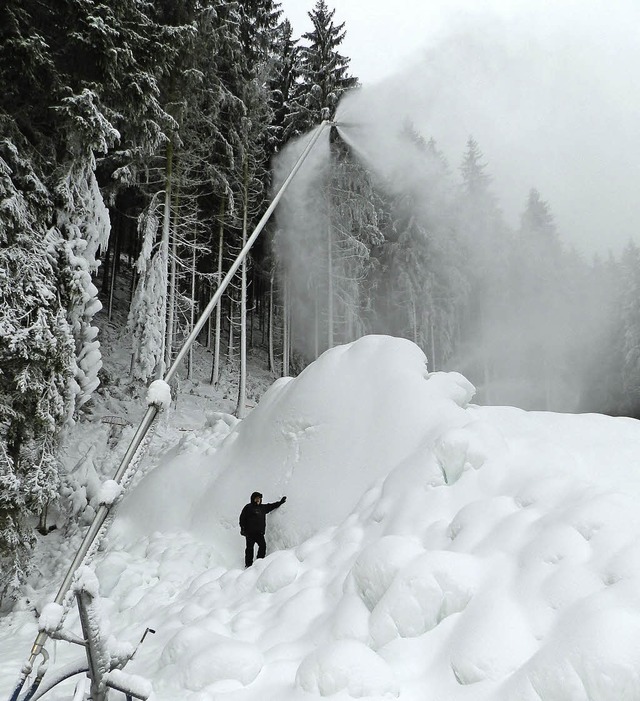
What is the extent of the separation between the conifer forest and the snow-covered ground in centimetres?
237

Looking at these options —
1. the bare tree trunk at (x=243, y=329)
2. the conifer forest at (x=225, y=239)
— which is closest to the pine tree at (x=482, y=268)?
the conifer forest at (x=225, y=239)

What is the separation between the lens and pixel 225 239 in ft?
70.8

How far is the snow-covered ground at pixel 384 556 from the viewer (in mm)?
2465

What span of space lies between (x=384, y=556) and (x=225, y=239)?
65.9 ft

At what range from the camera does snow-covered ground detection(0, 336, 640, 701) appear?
8.09 ft

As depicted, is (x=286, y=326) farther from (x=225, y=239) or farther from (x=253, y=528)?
(x=253, y=528)

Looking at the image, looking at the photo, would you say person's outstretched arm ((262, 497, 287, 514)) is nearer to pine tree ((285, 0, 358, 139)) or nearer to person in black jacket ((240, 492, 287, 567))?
person in black jacket ((240, 492, 287, 567))

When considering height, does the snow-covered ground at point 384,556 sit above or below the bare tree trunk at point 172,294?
below

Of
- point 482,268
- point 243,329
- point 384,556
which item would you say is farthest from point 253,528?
point 482,268

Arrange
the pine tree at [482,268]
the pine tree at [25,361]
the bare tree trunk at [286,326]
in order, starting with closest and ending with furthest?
1. the pine tree at [25,361]
2. the bare tree trunk at [286,326]
3. the pine tree at [482,268]

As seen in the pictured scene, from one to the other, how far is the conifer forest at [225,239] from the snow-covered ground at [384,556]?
2.37 meters

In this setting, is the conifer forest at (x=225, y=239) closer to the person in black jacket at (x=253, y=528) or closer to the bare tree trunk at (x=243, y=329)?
the bare tree trunk at (x=243, y=329)

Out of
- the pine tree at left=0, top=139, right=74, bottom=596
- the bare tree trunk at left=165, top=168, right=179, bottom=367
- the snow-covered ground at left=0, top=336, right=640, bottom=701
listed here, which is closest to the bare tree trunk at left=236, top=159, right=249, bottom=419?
the bare tree trunk at left=165, top=168, right=179, bottom=367

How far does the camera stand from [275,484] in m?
5.96
